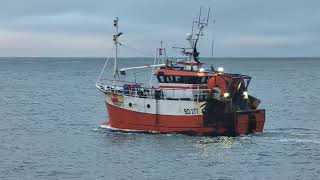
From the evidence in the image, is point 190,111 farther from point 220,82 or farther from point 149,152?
point 149,152

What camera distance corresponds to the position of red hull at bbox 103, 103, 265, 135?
176 ft

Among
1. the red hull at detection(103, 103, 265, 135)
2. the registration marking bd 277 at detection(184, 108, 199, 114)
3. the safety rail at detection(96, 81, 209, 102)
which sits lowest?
the red hull at detection(103, 103, 265, 135)

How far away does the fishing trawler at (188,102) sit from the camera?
5353cm

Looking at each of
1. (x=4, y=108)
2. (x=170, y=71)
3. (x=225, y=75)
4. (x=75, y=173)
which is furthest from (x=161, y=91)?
(x=4, y=108)

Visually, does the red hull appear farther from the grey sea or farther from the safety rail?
the safety rail

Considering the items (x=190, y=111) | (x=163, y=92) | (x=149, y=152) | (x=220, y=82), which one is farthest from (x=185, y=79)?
(x=149, y=152)

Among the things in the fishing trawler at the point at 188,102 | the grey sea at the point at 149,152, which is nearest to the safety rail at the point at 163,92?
the fishing trawler at the point at 188,102

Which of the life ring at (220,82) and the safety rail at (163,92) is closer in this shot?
the life ring at (220,82)

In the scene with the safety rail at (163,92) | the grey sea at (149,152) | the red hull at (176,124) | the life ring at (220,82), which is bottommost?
the grey sea at (149,152)

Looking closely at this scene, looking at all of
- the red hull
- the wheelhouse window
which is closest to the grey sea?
the red hull

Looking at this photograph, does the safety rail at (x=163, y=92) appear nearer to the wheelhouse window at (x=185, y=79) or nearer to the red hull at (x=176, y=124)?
the wheelhouse window at (x=185, y=79)

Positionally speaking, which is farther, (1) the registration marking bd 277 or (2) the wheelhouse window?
(2) the wheelhouse window

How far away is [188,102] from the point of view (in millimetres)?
53500

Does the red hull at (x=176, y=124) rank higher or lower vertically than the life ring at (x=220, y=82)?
lower
